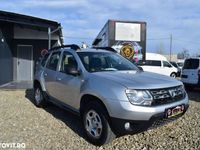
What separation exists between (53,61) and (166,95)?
12.1 feet

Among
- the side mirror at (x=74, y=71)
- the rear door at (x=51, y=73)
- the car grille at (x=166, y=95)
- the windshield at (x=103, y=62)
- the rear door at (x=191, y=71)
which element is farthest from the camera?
the rear door at (x=191, y=71)

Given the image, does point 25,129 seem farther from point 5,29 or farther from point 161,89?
point 5,29

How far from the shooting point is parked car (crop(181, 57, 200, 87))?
13.3 m

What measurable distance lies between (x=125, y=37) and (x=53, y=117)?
11681 mm

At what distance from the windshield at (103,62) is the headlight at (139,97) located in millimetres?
1425

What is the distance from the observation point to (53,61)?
7.89m

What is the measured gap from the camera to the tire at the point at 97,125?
5.16 metres

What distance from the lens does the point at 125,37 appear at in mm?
18406

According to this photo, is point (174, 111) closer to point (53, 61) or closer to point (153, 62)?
point (53, 61)

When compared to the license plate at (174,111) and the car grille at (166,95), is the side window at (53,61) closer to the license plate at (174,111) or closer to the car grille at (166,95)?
the car grille at (166,95)

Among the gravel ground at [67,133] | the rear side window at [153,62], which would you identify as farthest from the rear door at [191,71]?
the rear side window at [153,62]

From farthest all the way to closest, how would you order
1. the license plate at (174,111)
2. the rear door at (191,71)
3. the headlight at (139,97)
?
the rear door at (191,71), the license plate at (174,111), the headlight at (139,97)

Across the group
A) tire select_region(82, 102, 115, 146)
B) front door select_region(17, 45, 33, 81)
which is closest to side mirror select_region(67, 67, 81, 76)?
tire select_region(82, 102, 115, 146)

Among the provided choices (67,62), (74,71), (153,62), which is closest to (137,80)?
(74,71)
